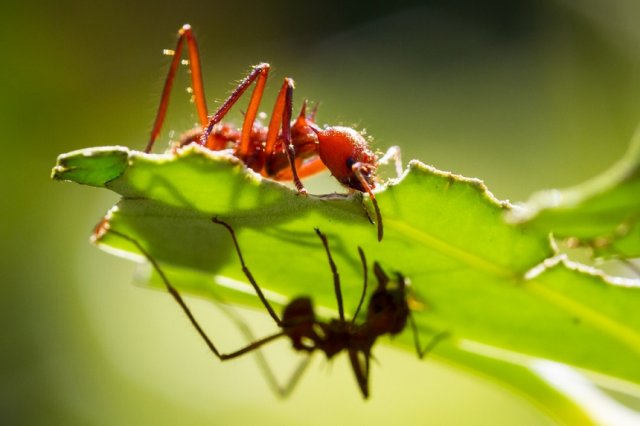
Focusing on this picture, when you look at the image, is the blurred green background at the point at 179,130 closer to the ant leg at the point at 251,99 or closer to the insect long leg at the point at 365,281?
the ant leg at the point at 251,99

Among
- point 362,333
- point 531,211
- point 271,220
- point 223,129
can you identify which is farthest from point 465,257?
point 223,129

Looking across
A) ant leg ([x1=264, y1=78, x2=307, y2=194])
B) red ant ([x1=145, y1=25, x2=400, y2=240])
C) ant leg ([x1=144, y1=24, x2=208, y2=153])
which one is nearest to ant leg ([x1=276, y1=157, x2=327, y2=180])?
red ant ([x1=145, y1=25, x2=400, y2=240])

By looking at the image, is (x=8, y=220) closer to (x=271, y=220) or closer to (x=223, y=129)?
(x=223, y=129)

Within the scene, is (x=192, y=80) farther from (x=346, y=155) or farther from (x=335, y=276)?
(x=335, y=276)

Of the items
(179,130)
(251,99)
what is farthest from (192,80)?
(179,130)

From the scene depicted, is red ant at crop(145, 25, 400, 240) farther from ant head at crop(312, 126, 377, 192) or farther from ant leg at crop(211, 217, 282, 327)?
ant leg at crop(211, 217, 282, 327)

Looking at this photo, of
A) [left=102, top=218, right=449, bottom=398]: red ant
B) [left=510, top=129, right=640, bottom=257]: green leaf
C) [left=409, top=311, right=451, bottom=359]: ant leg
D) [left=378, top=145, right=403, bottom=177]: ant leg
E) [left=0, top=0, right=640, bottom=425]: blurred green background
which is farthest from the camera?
[left=0, top=0, right=640, bottom=425]: blurred green background
